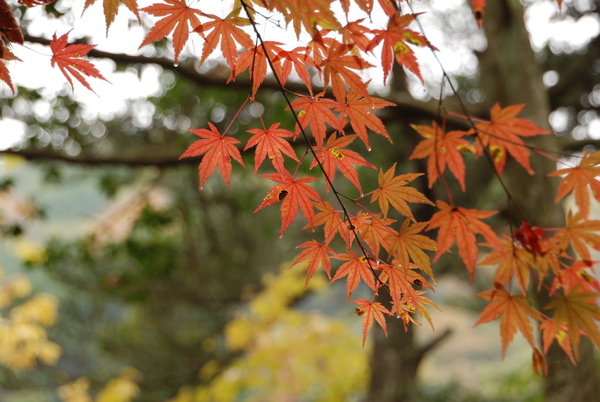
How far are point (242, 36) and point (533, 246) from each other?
57 cm

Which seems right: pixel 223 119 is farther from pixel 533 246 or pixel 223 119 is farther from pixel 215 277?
pixel 533 246

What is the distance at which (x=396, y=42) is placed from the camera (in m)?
0.70

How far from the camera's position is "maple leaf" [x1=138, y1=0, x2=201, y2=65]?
28.1 inches

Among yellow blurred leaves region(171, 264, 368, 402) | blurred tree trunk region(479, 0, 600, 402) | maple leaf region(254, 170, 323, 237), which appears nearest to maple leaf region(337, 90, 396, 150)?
maple leaf region(254, 170, 323, 237)

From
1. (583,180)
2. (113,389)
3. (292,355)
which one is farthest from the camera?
(113,389)

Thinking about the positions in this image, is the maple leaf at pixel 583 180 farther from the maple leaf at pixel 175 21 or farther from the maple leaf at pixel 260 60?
the maple leaf at pixel 175 21

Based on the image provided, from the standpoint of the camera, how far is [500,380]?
5602mm

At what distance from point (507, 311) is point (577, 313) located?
0.13 meters

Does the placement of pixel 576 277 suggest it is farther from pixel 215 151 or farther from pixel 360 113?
pixel 215 151

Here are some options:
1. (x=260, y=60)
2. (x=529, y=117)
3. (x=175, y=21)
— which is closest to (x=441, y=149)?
(x=260, y=60)

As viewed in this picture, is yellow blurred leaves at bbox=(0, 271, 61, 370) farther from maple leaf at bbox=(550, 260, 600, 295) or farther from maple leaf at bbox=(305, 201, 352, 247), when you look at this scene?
maple leaf at bbox=(550, 260, 600, 295)

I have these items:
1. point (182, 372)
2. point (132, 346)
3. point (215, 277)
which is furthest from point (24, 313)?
point (215, 277)

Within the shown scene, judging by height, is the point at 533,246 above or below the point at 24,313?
below

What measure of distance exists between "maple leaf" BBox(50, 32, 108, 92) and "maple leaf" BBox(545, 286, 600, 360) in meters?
0.84
